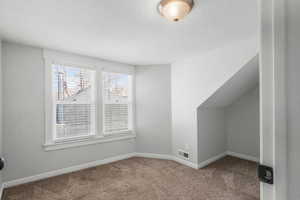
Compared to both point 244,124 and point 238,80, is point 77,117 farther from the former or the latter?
point 244,124

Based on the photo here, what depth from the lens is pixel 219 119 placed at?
12.0 ft

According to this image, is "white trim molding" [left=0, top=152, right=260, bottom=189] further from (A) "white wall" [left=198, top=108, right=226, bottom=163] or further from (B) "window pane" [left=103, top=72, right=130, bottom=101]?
(B) "window pane" [left=103, top=72, right=130, bottom=101]

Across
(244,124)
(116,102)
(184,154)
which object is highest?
(116,102)

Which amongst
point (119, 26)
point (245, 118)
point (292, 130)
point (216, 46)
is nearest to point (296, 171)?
point (292, 130)

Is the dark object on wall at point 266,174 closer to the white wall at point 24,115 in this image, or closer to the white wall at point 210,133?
the white wall at point 210,133

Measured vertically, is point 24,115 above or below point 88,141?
above

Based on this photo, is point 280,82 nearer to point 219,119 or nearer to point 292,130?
point 292,130

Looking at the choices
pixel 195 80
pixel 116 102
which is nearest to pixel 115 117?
pixel 116 102

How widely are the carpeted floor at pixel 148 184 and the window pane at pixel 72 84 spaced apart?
57.2 inches

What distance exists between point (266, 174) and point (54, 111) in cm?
310

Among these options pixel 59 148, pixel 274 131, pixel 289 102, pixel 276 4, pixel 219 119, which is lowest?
pixel 59 148

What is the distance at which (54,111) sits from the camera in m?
2.78

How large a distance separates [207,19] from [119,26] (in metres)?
1.08

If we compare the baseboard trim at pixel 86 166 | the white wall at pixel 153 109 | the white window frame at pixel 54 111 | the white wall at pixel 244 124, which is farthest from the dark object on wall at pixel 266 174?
the white wall at pixel 244 124
